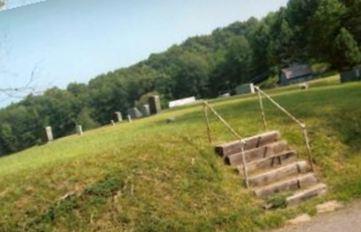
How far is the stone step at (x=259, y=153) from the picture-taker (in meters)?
11.0

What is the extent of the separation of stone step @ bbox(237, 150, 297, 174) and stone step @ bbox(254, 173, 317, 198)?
0.53 metres

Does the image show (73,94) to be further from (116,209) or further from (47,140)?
(116,209)

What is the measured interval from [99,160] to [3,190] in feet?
5.70

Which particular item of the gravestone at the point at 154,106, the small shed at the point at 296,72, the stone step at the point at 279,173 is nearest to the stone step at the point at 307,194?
the stone step at the point at 279,173

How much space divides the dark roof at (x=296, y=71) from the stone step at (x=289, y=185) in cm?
7205

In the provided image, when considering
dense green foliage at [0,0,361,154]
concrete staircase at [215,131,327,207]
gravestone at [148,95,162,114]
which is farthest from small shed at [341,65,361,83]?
concrete staircase at [215,131,327,207]

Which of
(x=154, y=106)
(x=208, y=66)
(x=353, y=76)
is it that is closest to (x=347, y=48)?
(x=353, y=76)

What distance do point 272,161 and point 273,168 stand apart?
0.18 meters

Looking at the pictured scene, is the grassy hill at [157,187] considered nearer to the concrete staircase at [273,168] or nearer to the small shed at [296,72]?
the concrete staircase at [273,168]

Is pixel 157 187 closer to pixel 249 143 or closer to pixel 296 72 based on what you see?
pixel 249 143

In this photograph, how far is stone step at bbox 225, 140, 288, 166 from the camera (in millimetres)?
11031

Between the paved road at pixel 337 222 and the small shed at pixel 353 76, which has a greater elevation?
the small shed at pixel 353 76

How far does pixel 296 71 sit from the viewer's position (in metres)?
84.6

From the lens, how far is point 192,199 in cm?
992
